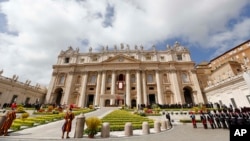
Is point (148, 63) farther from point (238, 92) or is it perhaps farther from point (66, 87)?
point (66, 87)

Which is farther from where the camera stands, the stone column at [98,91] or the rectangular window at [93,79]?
the rectangular window at [93,79]

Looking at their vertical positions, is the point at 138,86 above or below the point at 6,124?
above

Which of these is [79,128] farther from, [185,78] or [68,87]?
[185,78]

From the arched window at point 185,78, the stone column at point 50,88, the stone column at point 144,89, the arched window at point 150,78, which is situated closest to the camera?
the stone column at point 144,89

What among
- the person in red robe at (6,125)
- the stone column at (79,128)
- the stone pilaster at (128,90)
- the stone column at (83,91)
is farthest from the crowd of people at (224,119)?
the stone column at (83,91)

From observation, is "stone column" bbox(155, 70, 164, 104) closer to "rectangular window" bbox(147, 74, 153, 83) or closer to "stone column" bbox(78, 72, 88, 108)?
"rectangular window" bbox(147, 74, 153, 83)

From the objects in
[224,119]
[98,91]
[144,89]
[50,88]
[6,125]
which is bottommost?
[6,125]

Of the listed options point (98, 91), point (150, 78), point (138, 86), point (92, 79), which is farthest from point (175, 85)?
point (92, 79)

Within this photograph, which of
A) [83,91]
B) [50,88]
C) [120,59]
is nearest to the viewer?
[83,91]

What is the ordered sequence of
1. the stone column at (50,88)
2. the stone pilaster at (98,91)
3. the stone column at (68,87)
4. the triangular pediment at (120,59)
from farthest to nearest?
the triangular pediment at (120,59) < the stone column at (50,88) < the stone column at (68,87) < the stone pilaster at (98,91)

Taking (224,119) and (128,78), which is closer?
(224,119)

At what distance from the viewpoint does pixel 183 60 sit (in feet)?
158

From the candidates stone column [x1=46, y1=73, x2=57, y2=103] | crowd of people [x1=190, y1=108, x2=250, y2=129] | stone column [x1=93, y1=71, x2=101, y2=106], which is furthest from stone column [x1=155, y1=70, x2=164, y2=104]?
stone column [x1=46, y1=73, x2=57, y2=103]

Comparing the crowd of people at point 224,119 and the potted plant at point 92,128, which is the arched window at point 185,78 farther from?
the potted plant at point 92,128
